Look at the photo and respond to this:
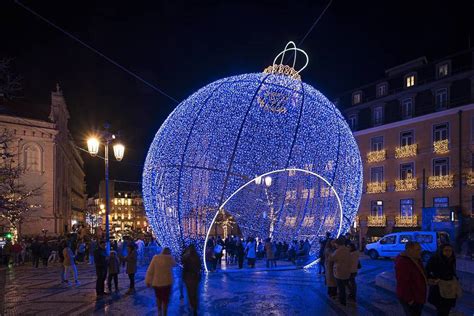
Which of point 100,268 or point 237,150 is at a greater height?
point 237,150

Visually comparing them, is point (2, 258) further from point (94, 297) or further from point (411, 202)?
point (411, 202)

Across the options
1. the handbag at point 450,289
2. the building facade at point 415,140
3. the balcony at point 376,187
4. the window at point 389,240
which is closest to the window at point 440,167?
the building facade at point 415,140

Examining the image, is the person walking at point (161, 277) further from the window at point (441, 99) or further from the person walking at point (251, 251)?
the window at point (441, 99)

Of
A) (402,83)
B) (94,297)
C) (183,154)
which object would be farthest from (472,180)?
(94,297)

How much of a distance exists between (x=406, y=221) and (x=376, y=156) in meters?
5.67

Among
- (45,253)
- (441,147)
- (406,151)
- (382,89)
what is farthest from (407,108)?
(45,253)

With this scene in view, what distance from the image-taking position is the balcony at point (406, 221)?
31844 mm

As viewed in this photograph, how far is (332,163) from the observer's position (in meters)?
17.1

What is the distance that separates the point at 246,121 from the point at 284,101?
70.8 inches

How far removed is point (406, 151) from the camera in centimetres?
3312

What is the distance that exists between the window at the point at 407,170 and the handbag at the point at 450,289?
2781 centimetres

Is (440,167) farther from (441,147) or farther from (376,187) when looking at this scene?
(376,187)

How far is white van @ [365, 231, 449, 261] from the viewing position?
72.7 ft

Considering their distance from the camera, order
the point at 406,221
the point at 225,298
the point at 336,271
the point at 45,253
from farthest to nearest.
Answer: the point at 406,221 < the point at 45,253 < the point at 225,298 < the point at 336,271
